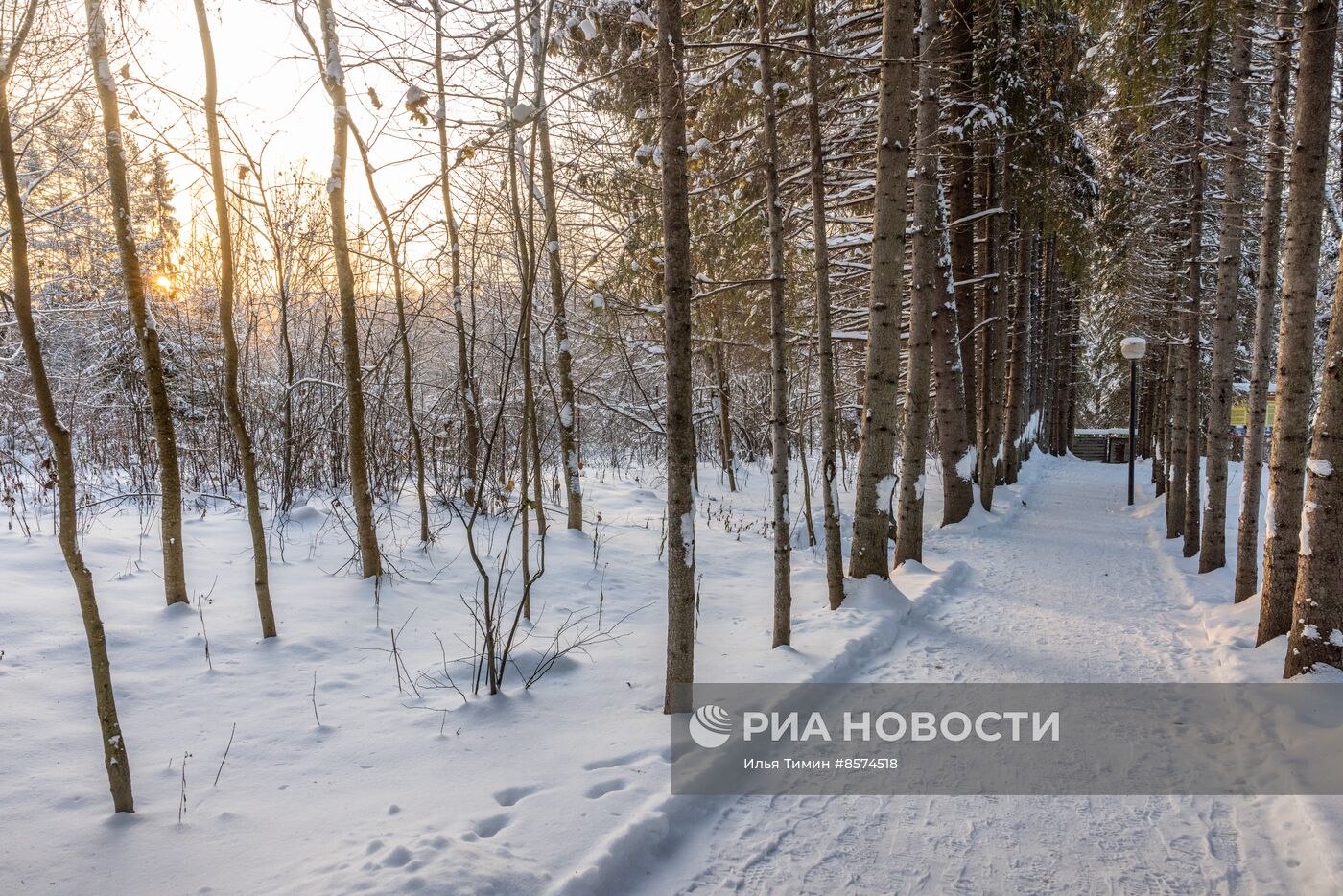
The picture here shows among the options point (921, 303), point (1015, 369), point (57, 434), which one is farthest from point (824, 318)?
point (1015, 369)

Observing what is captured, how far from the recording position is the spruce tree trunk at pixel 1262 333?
243 inches

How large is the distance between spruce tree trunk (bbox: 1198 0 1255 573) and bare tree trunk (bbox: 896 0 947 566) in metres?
2.77

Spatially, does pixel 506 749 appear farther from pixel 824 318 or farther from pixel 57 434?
pixel 824 318

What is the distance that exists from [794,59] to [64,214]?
9.37m

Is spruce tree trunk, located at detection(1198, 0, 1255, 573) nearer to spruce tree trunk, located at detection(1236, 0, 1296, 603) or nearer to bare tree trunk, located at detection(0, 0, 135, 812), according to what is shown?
spruce tree trunk, located at detection(1236, 0, 1296, 603)

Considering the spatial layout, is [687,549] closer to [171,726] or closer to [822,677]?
[822,677]

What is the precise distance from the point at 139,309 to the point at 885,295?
592cm

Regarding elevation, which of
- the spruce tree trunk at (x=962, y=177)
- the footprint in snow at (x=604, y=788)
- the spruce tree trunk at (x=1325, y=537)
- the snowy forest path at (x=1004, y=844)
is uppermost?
the spruce tree trunk at (x=962, y=177)

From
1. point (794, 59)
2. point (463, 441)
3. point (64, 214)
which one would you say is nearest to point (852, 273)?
point (794, 59)

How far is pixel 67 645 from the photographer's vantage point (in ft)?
14.4

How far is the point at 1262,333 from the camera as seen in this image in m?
6.47

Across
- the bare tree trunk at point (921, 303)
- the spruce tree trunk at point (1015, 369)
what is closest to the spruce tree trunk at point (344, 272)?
the bare tree trunk at point (921, 303)

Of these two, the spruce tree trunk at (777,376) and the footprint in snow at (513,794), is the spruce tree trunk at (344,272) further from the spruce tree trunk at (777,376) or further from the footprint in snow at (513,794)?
the footprint in snow at (513,794)

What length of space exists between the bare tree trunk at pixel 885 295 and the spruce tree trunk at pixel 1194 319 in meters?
4.51
